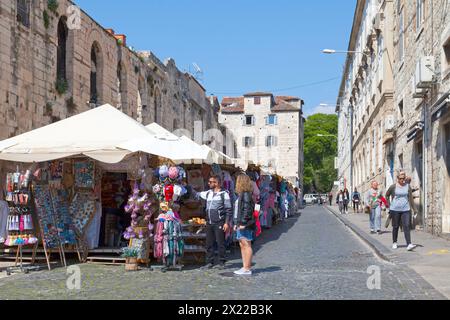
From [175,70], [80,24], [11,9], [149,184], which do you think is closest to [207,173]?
[149,184]

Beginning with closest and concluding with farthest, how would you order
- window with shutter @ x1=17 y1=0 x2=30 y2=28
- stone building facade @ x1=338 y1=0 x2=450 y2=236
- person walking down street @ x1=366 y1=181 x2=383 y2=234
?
stone building facade @ x1=338 y1=0 x2=450 y2=236 → window with shutter @ x1=17 y1=0 x2=30 y2=28 → person walking down street @ x1=366 y1=181 x2=383 y2=234

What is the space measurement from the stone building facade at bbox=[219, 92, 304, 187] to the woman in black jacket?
187 ft

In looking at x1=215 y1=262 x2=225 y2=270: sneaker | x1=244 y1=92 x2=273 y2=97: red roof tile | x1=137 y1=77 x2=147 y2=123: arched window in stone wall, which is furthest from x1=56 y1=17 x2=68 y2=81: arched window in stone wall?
x1=244 y1=92 x2=273 y2=97: red roof tile

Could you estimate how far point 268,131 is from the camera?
66.6m

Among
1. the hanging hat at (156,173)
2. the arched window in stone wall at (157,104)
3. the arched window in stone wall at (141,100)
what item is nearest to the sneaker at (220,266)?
the hanging hat at (156,173)

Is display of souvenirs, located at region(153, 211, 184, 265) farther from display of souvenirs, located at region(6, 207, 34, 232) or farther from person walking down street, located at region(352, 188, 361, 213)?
person walking down street, located at region(352, 188, 361, 213)

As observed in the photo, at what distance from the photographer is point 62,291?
741 centimetres

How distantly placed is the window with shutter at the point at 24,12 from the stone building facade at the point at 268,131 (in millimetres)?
50755

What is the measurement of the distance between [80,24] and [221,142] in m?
25.5

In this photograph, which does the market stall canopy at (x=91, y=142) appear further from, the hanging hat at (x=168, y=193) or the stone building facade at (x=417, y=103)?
the stone building facade at (x=417, y=103)

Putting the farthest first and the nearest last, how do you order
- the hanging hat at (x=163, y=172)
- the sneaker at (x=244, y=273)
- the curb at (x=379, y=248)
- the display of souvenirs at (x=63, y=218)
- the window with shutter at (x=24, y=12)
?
1. the window with shutter at (x=24, y=12)
2. the curb at (x=379, y=248)
3. the display of souvenirs at (x=63, y=218)
4. the hanging hat at (x=163, y=172)
5. the sneaker at (x=244, y=273)

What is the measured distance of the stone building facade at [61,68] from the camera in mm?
14812

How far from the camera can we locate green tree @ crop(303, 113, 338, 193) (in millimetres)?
78812

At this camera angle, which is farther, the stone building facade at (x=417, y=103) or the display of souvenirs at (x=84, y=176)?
the stone building facade at (x=417, y=103)
